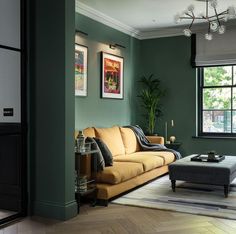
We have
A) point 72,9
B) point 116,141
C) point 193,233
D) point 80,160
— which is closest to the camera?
point 193,233

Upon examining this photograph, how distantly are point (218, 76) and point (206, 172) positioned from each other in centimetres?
304

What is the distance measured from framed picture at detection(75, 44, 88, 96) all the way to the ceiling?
2.09 ft

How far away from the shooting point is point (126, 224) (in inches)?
141

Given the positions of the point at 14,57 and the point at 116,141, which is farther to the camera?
the point at 116,141

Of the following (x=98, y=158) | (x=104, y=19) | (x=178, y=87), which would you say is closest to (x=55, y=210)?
(x=98, y=158)

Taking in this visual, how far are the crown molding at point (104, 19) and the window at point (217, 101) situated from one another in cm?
160

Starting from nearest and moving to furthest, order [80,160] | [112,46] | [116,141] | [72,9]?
[72,9]
[80,160]
[116,141]
[112,46]

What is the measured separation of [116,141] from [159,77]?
89.1 inches

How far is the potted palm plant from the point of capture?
7281 mm

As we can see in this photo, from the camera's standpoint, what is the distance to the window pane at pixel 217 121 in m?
7.05

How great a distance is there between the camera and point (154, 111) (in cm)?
737

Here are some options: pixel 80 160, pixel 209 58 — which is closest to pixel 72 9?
pixel 80 160

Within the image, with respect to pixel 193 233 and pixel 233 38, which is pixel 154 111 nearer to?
pixel 233 38

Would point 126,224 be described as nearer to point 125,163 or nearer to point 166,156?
point 125,163
